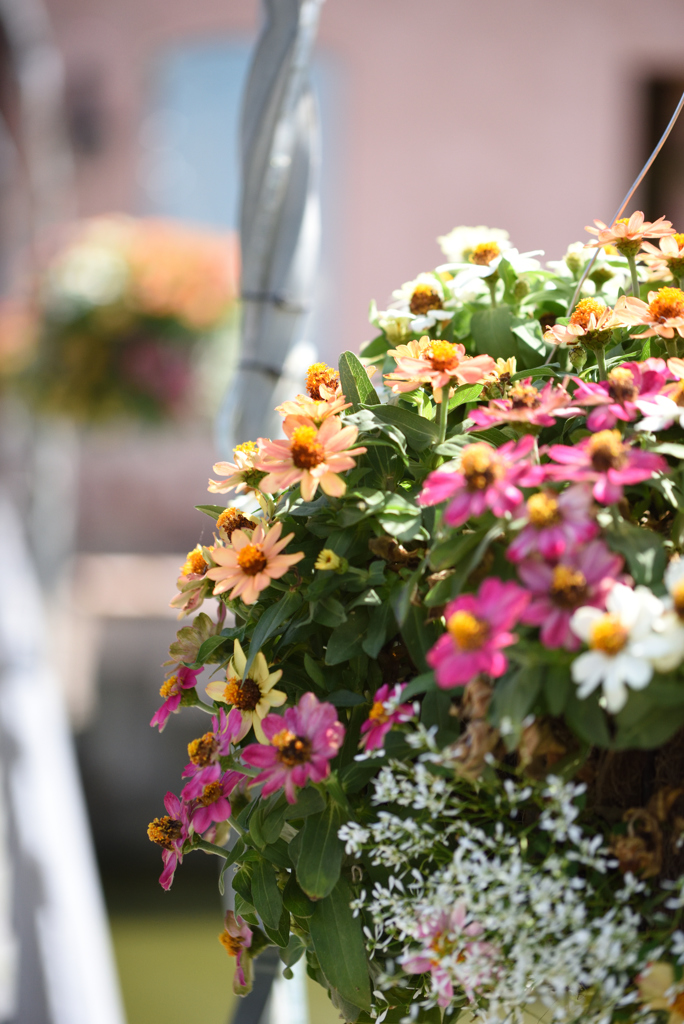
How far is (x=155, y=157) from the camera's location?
12.1 feet

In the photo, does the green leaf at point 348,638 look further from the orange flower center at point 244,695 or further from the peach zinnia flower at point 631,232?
the peach zinnia flower at point 631,232

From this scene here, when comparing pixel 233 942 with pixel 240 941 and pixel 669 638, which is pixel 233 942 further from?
pixel 669 638

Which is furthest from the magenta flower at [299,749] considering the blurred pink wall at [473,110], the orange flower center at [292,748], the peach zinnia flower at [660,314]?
the blurred pink wall at [473,110]

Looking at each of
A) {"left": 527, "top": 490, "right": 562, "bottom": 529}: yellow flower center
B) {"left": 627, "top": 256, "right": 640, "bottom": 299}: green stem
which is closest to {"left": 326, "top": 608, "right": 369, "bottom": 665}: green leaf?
{"left": 527, "top": 490, "right": 562, "bottom": 529}: yellow flower center

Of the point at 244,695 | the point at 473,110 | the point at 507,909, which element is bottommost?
the point at 507,909

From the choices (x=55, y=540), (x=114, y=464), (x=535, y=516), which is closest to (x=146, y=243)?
(x=55, y=540)

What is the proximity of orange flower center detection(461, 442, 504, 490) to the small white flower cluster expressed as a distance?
0.33 feet

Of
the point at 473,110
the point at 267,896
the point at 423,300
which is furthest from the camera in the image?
the point at 473,110

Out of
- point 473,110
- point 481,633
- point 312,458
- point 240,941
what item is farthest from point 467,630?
point 473,110

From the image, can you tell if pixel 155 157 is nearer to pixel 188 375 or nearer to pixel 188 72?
pixel 188 72

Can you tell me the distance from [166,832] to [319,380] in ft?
0.72

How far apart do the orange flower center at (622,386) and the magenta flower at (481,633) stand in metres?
0.10

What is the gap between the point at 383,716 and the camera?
1.15 feet

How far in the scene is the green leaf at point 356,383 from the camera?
1.39ft
